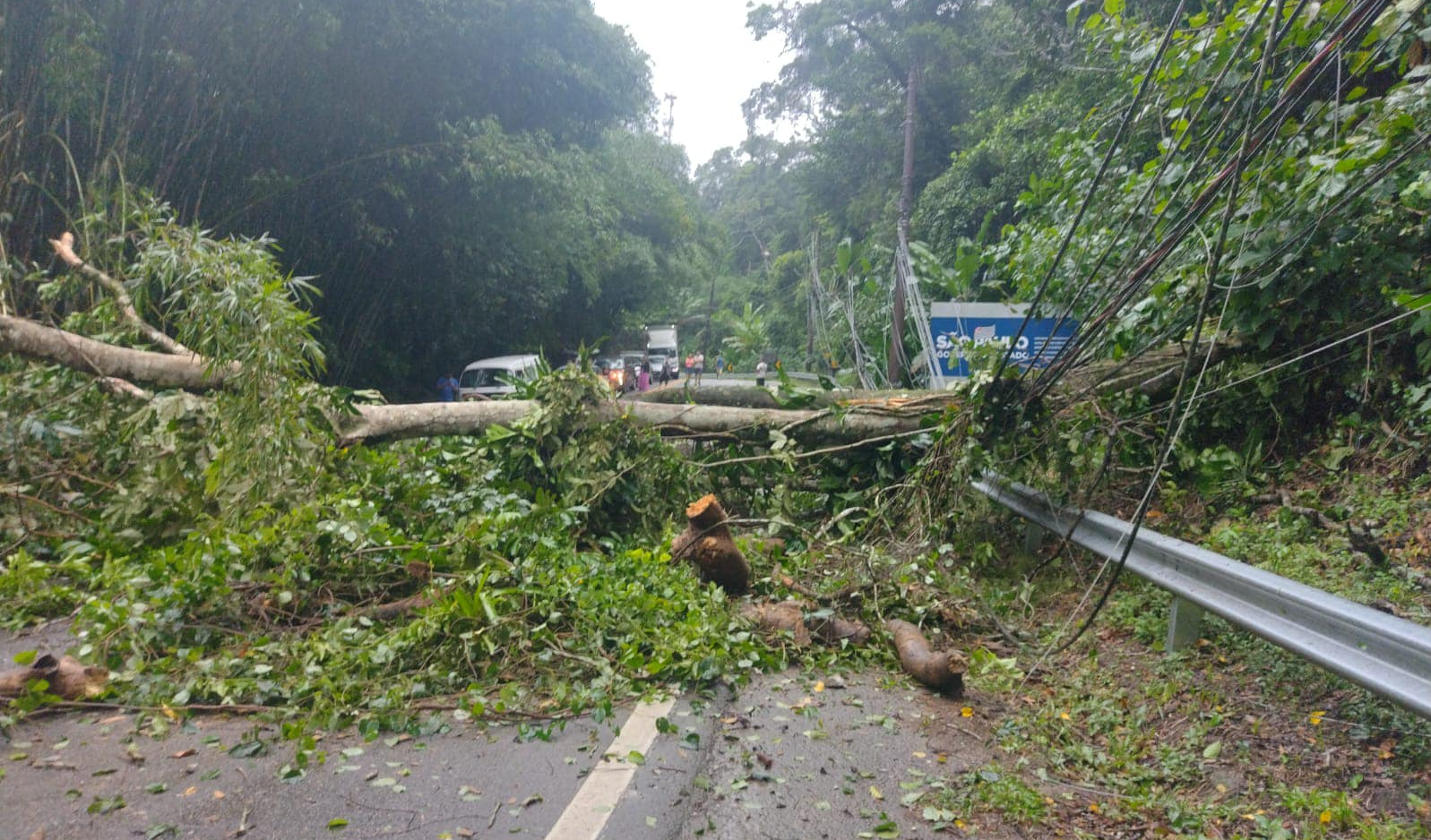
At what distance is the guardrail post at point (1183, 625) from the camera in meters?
4.05

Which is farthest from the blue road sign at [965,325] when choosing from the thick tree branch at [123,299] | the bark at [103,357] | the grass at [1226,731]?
the thick tree branch at [123,299]

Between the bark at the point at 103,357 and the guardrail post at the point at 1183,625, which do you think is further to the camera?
the bark at the point at 103,357

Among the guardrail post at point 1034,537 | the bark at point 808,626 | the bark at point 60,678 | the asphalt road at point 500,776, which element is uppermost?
the guardrail post at point 1034,537

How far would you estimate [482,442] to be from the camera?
24.4ft

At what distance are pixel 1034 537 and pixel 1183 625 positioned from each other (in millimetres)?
1934

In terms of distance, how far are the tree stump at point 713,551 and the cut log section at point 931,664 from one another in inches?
45.3

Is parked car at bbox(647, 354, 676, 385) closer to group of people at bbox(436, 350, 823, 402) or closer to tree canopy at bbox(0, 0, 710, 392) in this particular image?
group of people at bbox(436, 350, 823, 402)

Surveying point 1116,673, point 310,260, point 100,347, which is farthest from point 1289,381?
point 310,260

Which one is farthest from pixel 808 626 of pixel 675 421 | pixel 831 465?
pixel 675 421

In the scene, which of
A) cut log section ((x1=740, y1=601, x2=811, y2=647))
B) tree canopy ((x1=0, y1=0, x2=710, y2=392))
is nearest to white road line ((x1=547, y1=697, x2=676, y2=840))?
cut log section ((x1=740, y1=601, x2=811, y2=647))

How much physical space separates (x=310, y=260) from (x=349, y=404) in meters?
15.4

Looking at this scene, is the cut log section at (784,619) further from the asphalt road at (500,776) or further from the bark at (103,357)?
the bark at (103,357)

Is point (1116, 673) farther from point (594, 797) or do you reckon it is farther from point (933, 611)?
point (594, 797)

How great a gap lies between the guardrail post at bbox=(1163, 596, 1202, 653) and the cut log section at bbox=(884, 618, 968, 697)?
870mm
